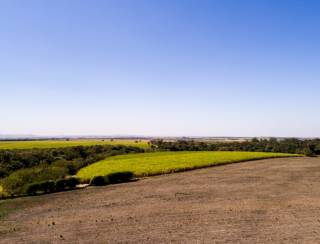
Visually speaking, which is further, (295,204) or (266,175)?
(266,175)

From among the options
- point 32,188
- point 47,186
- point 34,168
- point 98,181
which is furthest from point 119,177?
point 34,168

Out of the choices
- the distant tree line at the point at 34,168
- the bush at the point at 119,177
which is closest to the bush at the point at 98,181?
the bush at the point at 119,177

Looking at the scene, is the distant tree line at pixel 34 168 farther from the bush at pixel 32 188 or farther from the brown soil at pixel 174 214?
the brown soil at pixel 174 214

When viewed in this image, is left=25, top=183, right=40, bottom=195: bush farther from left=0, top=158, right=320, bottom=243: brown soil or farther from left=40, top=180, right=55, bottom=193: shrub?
left=0, top=158, right=320, bottom=243: brown soil

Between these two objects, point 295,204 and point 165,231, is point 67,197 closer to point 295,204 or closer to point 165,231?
point 165,231

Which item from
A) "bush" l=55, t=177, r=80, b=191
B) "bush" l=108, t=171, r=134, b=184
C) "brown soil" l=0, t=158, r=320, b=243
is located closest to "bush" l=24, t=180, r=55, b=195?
"bush" l=55, t=177, r=80, b=191

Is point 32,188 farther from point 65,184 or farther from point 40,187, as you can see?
point 65,184

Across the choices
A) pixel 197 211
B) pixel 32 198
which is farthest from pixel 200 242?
pixel 32 198

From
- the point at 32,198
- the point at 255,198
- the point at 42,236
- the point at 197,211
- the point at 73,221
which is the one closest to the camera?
the point at 42,236
